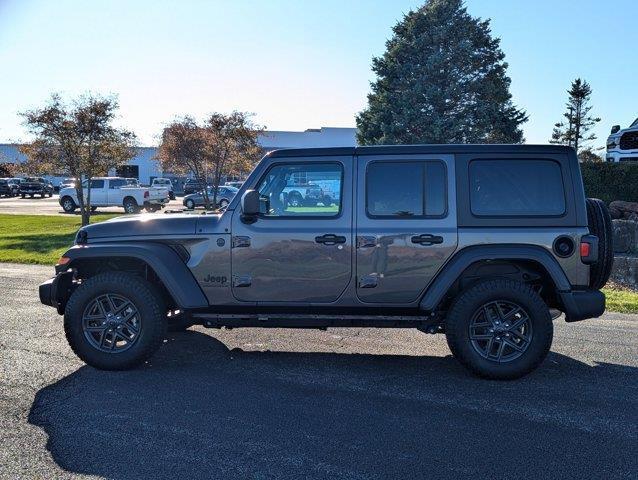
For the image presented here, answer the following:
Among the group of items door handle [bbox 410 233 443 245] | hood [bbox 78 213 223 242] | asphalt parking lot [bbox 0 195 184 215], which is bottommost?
door handle [bbox 410 233 443 245]

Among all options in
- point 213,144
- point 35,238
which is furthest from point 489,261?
point 213,144

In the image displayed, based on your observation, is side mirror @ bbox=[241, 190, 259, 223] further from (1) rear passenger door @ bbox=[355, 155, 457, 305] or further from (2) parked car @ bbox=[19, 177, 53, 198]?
(2) parked car @ bbox=[19, 177, 53, 198]

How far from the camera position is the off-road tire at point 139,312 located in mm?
5258

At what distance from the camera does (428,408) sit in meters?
4.46

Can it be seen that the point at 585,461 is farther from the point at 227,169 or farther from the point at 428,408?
the point at 227,169

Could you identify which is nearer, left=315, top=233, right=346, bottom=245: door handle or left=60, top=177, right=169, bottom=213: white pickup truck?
left=315, top=233, right=346, bottom=245: door handle

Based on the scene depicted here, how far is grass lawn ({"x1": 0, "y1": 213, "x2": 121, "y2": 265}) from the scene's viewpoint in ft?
45.0

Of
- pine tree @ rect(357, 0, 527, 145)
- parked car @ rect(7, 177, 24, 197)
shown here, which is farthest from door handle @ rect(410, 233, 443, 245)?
parked car @ rect(7, 177, 24, 197)

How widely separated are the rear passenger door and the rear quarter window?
245 millimetres

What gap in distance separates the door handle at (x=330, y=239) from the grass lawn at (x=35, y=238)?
9.61 meters

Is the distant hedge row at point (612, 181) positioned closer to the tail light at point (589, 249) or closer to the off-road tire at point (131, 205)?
the tail light at point (589, 249)

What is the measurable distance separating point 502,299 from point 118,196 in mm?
28696

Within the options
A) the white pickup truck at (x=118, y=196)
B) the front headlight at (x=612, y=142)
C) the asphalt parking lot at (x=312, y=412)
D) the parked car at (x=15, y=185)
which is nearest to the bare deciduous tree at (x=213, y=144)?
the white pickup truck at (x=118, y=196)

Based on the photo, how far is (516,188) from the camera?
524 cm
